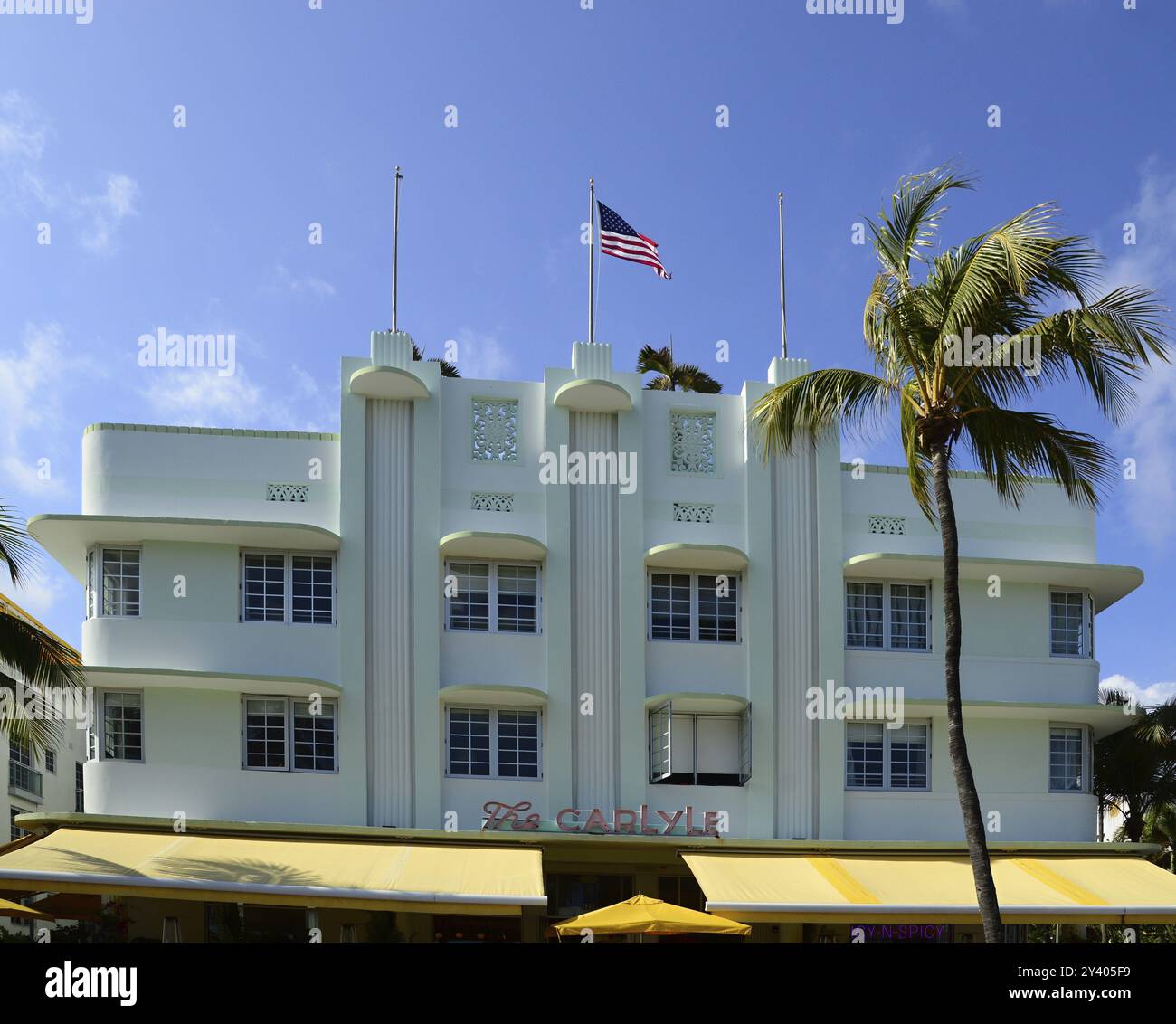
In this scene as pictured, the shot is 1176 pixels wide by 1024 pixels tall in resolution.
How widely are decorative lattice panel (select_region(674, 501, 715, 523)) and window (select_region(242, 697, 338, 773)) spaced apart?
756 cm

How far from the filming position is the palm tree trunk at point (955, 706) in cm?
1923

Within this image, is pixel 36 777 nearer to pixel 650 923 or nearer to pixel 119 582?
pixel 119 582

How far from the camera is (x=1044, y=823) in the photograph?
27.4 metres

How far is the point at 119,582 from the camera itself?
25.7 m

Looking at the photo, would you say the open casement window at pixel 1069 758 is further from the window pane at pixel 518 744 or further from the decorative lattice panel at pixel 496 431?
the decorative lattice panel at pixel 496 431

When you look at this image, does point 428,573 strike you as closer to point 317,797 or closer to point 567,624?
point 567,624


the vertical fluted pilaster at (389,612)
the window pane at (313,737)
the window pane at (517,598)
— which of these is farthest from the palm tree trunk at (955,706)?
the window pane at (313,737)

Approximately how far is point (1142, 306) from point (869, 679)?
1008cm

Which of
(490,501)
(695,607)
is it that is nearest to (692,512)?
(695,607)

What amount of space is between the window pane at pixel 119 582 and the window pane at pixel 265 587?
6.64ft

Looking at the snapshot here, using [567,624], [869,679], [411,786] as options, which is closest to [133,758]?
[411,786]

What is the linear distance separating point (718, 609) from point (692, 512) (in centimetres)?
198

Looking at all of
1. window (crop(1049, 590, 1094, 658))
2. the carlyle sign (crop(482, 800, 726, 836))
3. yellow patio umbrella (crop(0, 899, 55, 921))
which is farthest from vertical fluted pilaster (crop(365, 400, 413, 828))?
window (crop(1049, 590, 1094, 658))

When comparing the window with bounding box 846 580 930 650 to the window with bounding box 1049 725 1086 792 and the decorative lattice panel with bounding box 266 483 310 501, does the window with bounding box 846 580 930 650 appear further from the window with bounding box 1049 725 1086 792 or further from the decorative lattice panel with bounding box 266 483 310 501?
the decorative lattice panel with bounding box 266 483 310 501
